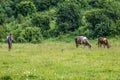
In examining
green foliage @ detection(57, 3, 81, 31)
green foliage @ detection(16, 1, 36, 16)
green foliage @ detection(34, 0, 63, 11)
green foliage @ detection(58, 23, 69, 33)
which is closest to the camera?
green foliage @ detection(58, 23, 69, 33)

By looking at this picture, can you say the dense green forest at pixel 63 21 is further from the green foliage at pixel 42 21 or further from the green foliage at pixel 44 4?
the green foliage at pixel 44 4

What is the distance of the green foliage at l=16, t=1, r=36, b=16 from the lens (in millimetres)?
72875

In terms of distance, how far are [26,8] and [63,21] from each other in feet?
44.3

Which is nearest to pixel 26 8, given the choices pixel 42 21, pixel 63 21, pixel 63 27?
pixel 42 21

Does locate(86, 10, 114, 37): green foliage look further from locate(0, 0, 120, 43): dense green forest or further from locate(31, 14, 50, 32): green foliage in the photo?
locate(31, 14, 50, 32): green foliage

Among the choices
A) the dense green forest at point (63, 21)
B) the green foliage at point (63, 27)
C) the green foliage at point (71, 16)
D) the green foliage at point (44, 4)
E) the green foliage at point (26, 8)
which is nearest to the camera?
the dense green forest at point (63, 21)

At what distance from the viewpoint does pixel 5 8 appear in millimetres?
77562

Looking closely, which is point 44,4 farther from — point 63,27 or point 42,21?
point 63,27

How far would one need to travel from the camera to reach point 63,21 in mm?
63281

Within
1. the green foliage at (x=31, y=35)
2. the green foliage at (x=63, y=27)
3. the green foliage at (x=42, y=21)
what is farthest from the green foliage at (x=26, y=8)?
the green foliage at (x=31, y=35)

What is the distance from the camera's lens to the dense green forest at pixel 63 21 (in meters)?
57.2

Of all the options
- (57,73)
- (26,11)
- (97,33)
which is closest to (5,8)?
(26,11)

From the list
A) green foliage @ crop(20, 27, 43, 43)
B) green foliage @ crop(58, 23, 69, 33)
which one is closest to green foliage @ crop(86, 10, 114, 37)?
green foliage @ crop(58, 23, 69, 33)

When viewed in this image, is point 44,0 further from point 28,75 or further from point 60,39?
point 28,75
